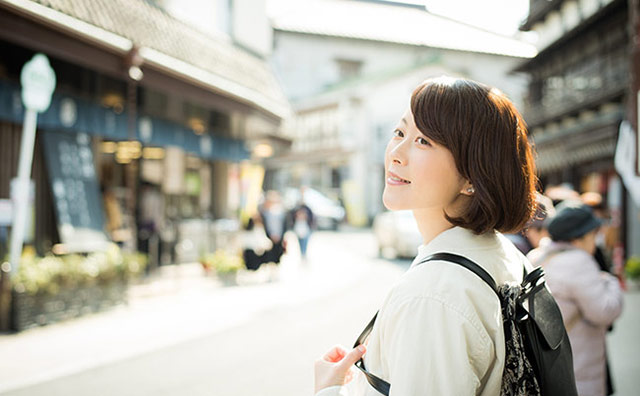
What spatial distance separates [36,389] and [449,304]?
5094 millimetres

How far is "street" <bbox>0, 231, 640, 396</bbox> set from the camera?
5.32 metres

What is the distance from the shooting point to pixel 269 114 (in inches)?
525

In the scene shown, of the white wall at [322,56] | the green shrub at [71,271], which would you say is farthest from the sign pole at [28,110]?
the white wall at [322,56]

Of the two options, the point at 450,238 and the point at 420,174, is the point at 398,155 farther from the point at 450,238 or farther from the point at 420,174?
the point at 450,238

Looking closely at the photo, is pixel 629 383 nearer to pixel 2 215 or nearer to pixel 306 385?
pixel 306 385

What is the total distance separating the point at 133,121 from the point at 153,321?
398 cm

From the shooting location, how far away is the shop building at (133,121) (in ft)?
27.5

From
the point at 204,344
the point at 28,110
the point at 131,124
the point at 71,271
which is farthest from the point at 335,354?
the point at 131,124

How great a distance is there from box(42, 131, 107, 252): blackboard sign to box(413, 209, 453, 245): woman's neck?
8974 mm

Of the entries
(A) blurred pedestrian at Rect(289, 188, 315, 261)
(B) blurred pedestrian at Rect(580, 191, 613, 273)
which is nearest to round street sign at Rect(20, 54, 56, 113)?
(B) blurred pedestrian at Rect(580, 191, 613, 273)

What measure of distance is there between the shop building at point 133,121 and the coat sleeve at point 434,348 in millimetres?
6860

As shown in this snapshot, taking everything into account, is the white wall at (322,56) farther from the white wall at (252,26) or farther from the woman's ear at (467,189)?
the woman's ear at (467,189)

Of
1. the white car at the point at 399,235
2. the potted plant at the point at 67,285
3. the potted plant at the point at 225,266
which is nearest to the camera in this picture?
the potted plant at the point at 67,285

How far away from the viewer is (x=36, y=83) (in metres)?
7.69
